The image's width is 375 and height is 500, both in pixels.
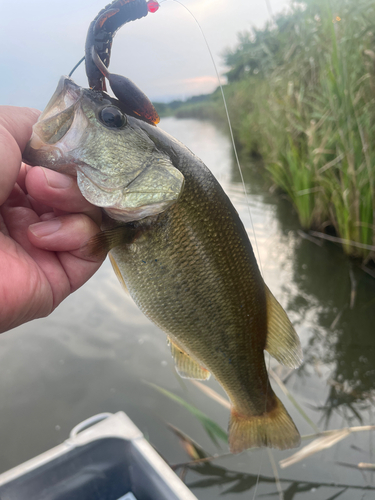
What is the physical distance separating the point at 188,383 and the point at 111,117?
266cm

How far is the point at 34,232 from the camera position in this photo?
1045 mm

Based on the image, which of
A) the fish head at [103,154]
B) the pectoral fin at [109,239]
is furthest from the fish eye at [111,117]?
the pectoral fin at [109,239]

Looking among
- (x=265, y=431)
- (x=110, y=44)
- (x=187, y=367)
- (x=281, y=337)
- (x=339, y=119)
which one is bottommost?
(x=265, y=431)

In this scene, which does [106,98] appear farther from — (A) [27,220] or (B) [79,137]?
(A) [27,220]

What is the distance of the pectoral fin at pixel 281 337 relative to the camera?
1.23 meters

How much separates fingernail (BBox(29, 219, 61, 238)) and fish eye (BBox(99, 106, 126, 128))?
0.33m

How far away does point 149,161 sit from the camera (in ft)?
3.32

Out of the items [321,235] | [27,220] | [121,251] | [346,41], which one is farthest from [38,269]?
[321,235]

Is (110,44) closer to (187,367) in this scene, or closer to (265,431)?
(187,367)

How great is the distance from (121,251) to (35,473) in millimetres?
1506

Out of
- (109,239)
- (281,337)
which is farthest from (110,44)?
(281,337)

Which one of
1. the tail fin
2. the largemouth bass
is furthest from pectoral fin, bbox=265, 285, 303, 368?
the tail fin

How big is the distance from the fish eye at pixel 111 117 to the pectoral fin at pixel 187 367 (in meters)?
0.82

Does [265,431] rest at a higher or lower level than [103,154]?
lower
